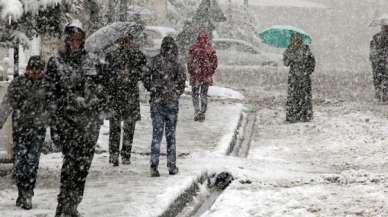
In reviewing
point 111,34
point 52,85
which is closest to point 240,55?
point 111,34

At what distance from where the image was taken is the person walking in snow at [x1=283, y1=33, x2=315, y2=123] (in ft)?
51.3

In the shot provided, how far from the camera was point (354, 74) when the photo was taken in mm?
30562

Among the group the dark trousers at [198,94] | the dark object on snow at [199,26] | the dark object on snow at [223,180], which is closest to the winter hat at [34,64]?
the dark object on snow at [223,180]

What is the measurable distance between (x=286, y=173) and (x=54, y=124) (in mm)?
3933

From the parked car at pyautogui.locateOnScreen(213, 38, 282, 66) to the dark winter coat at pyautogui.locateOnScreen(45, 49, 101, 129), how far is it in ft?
80.0

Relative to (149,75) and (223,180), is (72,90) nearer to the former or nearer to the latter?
(149,75)

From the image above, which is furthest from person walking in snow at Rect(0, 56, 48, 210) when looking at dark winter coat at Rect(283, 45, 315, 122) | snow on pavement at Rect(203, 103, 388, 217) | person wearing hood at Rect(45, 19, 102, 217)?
dark winter coat at Rect(283, 45, 315, 122)

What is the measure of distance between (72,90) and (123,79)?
2939 mm

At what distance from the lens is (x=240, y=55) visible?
31.5m

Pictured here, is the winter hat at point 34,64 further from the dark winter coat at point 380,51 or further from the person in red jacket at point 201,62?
the dark winter coat at point 380,51

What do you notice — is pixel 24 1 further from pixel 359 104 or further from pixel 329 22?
pixel 329 22

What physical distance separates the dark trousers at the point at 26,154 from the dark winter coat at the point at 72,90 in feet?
2.90

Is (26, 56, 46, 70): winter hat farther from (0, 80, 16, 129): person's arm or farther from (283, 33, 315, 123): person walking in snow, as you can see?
(283, 33, 315, 123): person walking in snow

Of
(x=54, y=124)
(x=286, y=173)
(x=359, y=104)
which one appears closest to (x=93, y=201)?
(x=54, y=124)
